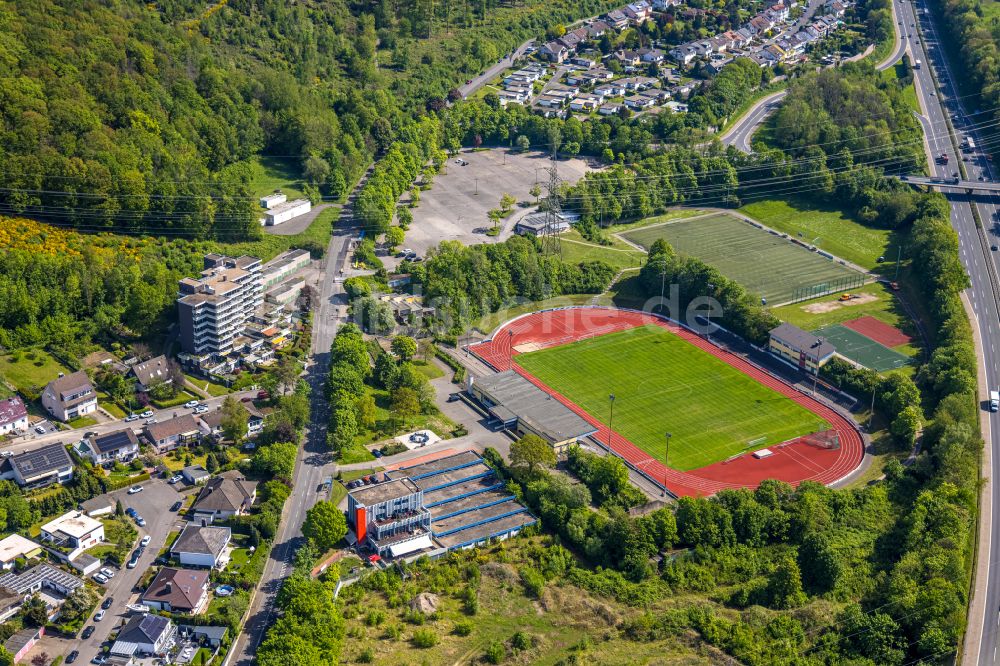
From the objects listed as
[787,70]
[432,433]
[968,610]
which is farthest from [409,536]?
[787,70]

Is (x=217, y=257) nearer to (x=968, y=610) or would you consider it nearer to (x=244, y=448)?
(x=244, y=448)

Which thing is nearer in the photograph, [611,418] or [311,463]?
[311,463]

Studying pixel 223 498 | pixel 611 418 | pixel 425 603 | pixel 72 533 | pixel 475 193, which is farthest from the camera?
pixel 475 193

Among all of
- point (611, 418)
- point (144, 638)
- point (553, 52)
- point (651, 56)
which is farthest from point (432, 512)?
point (651, 56)

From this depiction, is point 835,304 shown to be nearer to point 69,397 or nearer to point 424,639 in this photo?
point 424,639

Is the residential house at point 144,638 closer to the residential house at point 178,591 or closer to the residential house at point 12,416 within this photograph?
the residential house at point 178,591

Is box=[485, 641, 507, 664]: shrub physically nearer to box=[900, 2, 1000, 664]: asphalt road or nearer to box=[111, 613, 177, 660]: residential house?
box=[111, 613, 177, 660]: residential house
